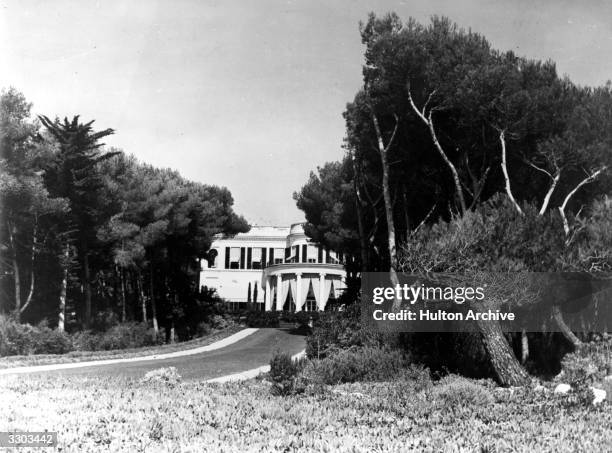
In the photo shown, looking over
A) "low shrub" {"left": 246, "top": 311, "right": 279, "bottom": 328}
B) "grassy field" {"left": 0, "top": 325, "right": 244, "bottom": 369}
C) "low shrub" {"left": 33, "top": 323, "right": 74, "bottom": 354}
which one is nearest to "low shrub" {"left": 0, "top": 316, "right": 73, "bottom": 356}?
"low shrub" {"left": 33, "top": 323, "right": 74, "bottom": 354}

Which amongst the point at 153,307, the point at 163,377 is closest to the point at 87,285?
the point at 153,307

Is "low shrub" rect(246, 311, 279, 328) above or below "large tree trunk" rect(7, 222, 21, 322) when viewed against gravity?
below

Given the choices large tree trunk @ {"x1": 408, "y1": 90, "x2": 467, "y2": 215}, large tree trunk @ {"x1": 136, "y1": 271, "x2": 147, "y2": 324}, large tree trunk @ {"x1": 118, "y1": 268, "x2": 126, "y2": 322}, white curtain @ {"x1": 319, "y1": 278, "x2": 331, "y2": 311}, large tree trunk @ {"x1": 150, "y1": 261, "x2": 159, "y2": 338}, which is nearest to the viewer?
large tree trunk @ {"x1": 408, "y1": 90, "x2": 467, "y2": 215}

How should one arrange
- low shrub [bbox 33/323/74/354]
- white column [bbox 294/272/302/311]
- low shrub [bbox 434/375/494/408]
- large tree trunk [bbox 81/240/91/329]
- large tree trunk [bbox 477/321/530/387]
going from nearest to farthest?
low shrub [bbox 434/375/494/408] → large tree trunk [bbox 477/321/530/387] → low shrub [bbox 33/323/74/354] → large tree trunk [bbox 81/240/91/329] → white column [bbox 294/272/302/311]

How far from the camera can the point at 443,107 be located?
43.4 feet

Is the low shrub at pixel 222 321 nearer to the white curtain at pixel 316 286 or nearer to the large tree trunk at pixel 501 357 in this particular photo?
the white curtain at pixel 316 286

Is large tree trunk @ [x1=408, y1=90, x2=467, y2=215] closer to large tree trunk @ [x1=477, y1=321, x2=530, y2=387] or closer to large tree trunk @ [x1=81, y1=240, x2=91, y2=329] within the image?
large tree trunk @ [x1=477, y1=321, x2=530, y2=387]

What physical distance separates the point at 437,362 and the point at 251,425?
600 centimetres

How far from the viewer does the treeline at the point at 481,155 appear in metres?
9.89

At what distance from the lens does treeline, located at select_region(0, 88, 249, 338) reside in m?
12.5

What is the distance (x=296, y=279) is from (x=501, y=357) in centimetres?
1142

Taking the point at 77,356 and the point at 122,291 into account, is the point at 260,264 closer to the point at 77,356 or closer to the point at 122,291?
the point at 77,356

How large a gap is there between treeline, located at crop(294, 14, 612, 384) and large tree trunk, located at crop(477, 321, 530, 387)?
0.05 feet

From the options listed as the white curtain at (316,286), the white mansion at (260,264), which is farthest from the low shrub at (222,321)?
the white curtain at (316,286)
